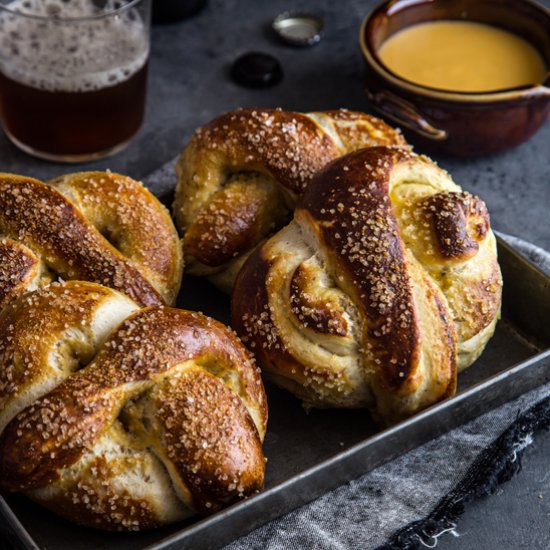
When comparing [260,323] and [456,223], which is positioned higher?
[456,223]

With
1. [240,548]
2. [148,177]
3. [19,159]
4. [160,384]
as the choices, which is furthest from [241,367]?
[19,159]

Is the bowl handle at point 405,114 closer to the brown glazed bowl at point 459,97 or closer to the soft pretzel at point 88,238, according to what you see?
the brown glazed bowl at point 459,97

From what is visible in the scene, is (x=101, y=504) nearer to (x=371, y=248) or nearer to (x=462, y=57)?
(x=371, y=248)

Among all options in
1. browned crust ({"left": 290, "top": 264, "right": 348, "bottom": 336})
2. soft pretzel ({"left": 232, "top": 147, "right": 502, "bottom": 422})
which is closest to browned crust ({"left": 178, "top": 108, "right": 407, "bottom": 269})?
soft pretzel ({"left": 232, "top": 147, "right": 502, "bottom": 422})

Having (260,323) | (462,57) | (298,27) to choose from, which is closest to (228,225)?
(260,323)

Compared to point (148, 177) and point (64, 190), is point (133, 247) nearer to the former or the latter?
point (64, 190)

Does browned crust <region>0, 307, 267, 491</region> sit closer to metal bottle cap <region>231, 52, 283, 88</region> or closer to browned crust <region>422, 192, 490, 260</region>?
browned crust <region>422, 192, 490, 260</region>
